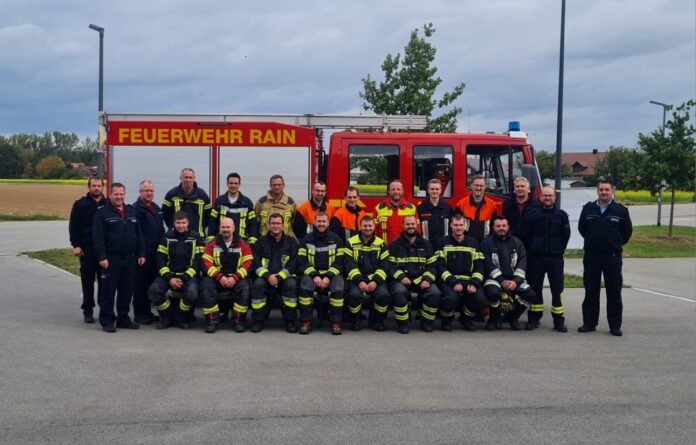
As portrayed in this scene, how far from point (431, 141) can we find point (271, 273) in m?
2.66

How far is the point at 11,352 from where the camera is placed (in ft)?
22.1

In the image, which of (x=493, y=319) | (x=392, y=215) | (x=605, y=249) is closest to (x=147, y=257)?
(x=392, y=215)

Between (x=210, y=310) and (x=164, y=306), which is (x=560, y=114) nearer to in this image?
(x=210, y=310)

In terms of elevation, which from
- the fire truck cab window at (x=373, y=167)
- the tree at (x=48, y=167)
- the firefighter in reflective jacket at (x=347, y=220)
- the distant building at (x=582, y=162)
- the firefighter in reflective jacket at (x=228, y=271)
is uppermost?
the distant building at (x=582, y=162)

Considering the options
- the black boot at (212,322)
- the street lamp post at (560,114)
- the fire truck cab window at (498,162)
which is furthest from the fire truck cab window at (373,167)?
the street lamp post at (560,114)

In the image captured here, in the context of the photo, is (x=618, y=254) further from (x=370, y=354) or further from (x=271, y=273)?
(x=271, y=273)

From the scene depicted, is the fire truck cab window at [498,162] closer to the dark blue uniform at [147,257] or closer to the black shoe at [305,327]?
the black shoe at [305,327]

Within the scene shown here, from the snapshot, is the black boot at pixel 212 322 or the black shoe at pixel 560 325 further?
the black shoe at pixel 560 325

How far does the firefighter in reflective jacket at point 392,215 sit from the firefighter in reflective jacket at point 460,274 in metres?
0.52

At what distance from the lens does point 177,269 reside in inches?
322

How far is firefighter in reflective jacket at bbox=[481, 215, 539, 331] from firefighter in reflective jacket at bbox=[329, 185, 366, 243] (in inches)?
60.7

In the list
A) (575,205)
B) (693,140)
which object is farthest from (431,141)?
(693,140)

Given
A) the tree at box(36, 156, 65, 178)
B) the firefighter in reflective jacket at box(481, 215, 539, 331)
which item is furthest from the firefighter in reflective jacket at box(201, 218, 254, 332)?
the tree at box(36, 156, 65, 178)

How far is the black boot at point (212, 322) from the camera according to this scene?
7887 millimetres
